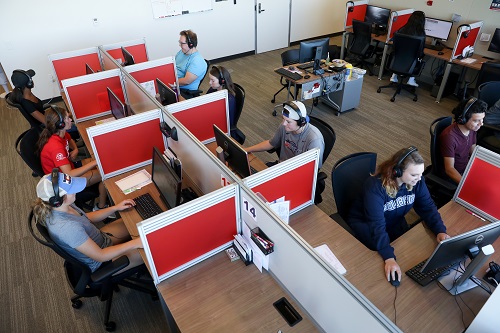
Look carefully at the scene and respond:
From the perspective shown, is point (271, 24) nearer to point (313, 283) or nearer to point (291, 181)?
point (291, 181)

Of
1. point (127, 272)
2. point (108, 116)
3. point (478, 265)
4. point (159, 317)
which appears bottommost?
point (159, 317)

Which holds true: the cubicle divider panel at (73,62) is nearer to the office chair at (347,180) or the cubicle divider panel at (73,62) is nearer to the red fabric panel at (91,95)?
the red fabric panel at (91,95)

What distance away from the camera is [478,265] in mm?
1632

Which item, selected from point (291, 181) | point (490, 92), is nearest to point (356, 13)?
point (490, 92)

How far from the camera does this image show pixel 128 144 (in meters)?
2.63

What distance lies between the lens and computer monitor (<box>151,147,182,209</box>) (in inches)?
79.6

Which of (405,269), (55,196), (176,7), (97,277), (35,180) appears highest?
(176,7)

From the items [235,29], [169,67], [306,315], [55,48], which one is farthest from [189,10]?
[306,315]

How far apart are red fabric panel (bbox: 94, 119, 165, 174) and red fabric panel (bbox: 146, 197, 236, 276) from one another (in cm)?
118

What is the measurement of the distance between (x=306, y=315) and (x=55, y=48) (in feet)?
18.3

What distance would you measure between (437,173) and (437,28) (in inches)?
158

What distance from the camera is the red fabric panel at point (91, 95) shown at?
3.36 m

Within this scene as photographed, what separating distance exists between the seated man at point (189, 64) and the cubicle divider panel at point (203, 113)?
3.97 feet

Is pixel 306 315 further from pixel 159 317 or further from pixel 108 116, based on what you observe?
pixel 108 116
